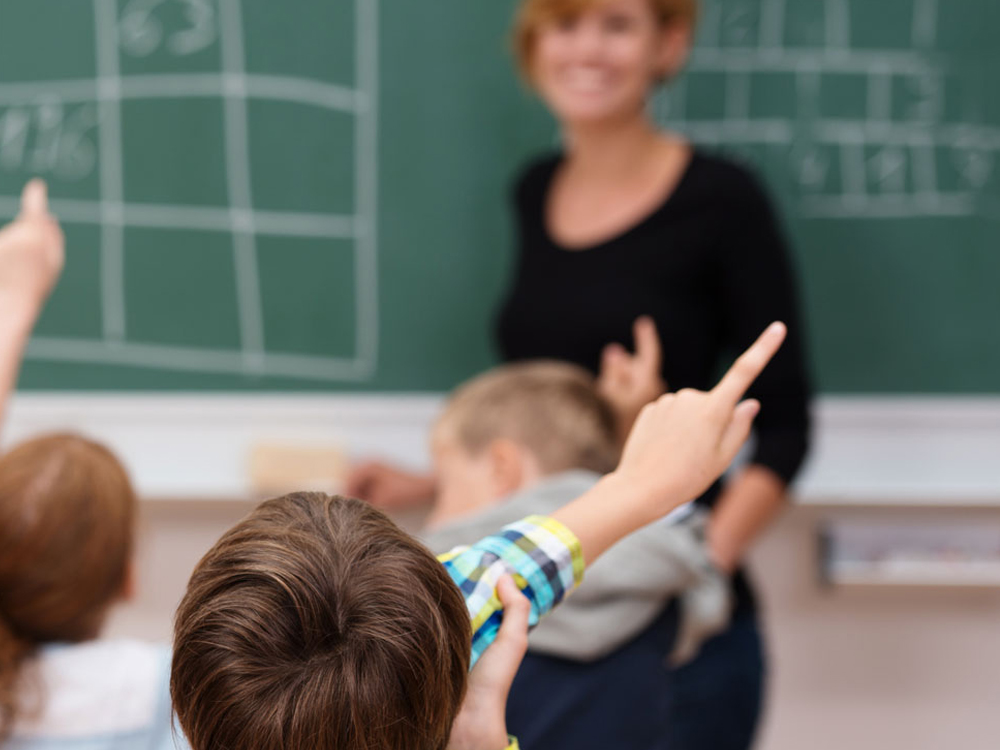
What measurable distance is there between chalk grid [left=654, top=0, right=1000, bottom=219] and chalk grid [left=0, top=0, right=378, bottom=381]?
49 cm

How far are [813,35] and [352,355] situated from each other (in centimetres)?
87

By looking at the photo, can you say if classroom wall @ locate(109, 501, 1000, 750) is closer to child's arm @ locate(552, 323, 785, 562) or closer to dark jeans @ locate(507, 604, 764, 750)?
dark jeans @ locate(507, 604, 764, 750)

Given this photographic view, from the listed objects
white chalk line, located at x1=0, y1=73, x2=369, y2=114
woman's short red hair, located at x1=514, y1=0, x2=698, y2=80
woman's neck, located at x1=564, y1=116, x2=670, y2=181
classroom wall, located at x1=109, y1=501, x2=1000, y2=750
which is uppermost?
woman's short red hair, located at x1=514, y1=0, x2=698, y2=80

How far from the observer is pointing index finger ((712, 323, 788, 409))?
0.63m

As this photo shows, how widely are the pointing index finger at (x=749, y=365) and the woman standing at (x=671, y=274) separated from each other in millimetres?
657

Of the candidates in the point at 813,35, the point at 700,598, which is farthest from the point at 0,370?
the point at 813,35

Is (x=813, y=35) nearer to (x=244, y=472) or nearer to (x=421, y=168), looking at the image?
(x=421, y=168)

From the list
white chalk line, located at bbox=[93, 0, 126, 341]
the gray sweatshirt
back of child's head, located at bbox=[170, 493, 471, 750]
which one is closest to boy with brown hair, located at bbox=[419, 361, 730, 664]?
the gray sweatshirt

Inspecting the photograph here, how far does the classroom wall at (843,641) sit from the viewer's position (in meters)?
1.75

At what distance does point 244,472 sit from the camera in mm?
1715

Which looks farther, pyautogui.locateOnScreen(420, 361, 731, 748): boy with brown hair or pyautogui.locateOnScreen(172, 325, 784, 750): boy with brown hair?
pyautogui.locateOnScreen(420, 361, 731, 748): boy with brown hair

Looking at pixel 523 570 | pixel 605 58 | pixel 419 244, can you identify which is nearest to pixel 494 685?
pixel 523 570

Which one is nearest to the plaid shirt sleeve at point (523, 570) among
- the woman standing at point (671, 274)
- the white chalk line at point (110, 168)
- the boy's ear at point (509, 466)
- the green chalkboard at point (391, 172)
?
the boy's ear at point (509, 466)

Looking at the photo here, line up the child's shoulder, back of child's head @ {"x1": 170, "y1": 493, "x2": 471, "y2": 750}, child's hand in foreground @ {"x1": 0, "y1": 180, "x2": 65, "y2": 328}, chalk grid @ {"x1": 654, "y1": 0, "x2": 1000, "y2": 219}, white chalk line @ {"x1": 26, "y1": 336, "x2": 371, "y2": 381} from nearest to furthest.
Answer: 1. back of child's head @ {"x1": 170, "y1": 493, "x2": 471, "y2": 750}
2. the child's shoulder
3. child's hand in foreground @ {"x1": 0, "y1": 180, "x2": 65, "y2": 328}
4. chalk grid @ {"x1": 654, "y1": 0, "x2": 1000, "y2": 219}
5. white chalk line @ {"x1": 26, "y1": 336, "x2": 371, "y2": 381}
